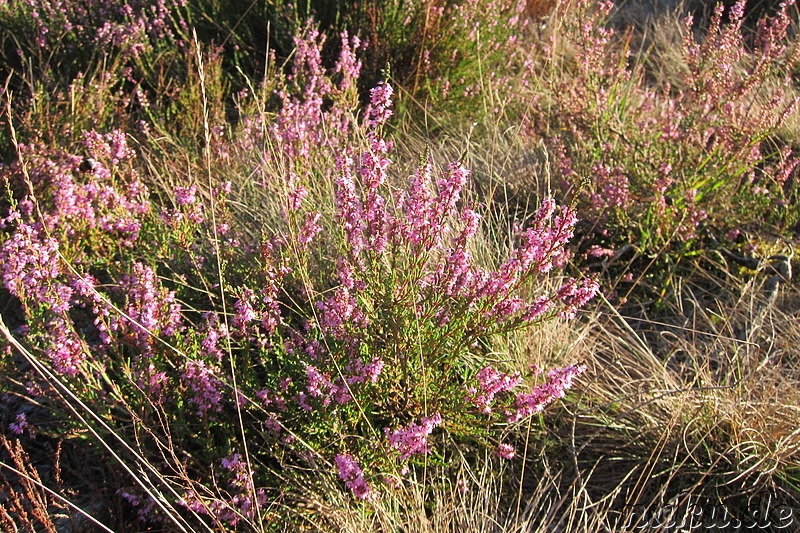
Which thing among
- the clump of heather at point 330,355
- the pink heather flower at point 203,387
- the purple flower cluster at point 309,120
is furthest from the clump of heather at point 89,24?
the pink heather flower at point 203,387

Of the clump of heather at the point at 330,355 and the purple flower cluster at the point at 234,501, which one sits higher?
the clump of heather at the point at 330,355

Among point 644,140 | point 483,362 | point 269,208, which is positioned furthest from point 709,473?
point 269,208

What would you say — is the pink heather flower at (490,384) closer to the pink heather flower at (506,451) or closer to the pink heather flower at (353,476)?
the pink heather flower at (506,451)

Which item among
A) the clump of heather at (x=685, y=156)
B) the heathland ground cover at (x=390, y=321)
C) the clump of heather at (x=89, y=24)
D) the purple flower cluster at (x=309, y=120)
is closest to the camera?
the heathland ground cover at (x=390, y=321)

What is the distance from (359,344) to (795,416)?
1.50 m

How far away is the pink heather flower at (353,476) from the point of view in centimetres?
178

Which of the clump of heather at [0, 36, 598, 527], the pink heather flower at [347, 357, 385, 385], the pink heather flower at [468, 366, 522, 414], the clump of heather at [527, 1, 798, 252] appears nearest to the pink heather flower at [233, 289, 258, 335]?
the clump of heather at [0, 36, 598, 527]

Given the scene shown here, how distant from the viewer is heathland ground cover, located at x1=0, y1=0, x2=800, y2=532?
1.86m

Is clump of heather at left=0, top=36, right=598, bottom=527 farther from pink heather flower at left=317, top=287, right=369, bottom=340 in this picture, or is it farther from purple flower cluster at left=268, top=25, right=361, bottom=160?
purple flower cluster at left=268, top=25, right=361, bottom=160

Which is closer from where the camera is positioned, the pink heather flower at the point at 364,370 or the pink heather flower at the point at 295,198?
the pink heather flower at the point at 364,370

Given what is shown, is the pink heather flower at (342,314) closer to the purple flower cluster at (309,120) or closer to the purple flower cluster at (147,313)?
the purple flower cluster at (147,313)

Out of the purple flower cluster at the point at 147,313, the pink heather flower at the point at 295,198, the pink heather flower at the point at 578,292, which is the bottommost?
the purple flower cluster at the point at 147,313

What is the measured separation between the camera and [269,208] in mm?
2881

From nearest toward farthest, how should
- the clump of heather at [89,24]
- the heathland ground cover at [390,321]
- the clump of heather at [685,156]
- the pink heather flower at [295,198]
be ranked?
1. the heathland ground cover at [390,321]
2. the pink heather flower at [295,198]
3. the clump of heather at [685,156]
4. the clump of heather at [89,24]
